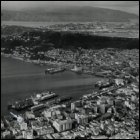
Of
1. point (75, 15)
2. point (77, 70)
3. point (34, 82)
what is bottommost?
point (34, 82)

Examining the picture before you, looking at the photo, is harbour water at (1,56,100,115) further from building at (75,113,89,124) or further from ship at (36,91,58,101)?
building at (75,113,89,124)

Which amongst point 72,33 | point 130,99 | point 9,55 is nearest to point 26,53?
point 9,55

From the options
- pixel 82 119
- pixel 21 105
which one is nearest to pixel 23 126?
pixel 82 119

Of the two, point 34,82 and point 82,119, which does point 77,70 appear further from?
point 82,119

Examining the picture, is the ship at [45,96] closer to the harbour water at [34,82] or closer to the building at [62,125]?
the harbour water at [34,82]

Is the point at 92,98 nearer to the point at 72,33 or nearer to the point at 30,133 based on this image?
the point at 30,133

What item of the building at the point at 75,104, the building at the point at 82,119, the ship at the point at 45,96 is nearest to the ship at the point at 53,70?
the ship at the point at 45,96
